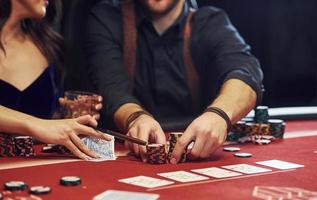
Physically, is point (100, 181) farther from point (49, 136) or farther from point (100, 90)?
point (100, 90)

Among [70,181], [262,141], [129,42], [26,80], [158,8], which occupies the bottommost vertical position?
[262,141]

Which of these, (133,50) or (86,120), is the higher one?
(133,50)

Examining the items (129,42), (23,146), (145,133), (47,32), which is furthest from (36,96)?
(145,133)

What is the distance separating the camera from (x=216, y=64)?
2920 millimetres

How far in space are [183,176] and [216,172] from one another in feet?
0.39

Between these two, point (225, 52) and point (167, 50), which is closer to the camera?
point (225, 52)

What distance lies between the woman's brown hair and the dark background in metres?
1.28

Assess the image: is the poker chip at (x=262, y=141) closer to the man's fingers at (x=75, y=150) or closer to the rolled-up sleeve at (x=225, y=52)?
the rolled-up sleeve at (x=225, y=52)

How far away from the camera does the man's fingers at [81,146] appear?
2084 millimetres

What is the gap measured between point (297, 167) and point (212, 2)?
213 centimetres

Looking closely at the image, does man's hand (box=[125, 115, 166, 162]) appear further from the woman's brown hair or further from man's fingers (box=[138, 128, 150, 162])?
the woman's brown hair

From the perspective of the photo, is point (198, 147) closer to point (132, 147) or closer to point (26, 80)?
point (132, 147)

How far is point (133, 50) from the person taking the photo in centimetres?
305

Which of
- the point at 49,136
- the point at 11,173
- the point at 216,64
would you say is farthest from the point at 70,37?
the point at 11,173
